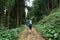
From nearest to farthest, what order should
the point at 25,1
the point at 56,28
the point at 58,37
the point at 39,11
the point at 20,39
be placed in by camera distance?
the point at 58,37 < the point at 56,28 < the point at 20,39 < the point at 25,1 < the point at 39,11

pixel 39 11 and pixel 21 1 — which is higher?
pixel 21 1

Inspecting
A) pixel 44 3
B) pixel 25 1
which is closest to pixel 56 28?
pixel 25 1

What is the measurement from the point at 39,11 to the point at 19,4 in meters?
11.2

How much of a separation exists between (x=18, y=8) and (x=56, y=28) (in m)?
19.5

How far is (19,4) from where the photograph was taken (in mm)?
30938

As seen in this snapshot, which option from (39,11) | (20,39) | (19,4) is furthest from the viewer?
(39,11)

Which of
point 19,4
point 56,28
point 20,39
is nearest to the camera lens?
point 56,28

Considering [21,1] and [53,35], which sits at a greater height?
[21,1]

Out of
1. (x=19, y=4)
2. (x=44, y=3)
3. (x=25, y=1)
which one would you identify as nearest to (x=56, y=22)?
(x=19, y=4)

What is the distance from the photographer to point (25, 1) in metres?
33.2

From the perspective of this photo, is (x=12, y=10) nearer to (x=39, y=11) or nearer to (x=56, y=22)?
(x=39, y=11)

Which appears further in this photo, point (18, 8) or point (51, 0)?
point (51, 0)

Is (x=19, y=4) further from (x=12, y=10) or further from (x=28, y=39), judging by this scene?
(x=28, y=39)

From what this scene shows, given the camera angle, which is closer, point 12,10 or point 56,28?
point 56,28
